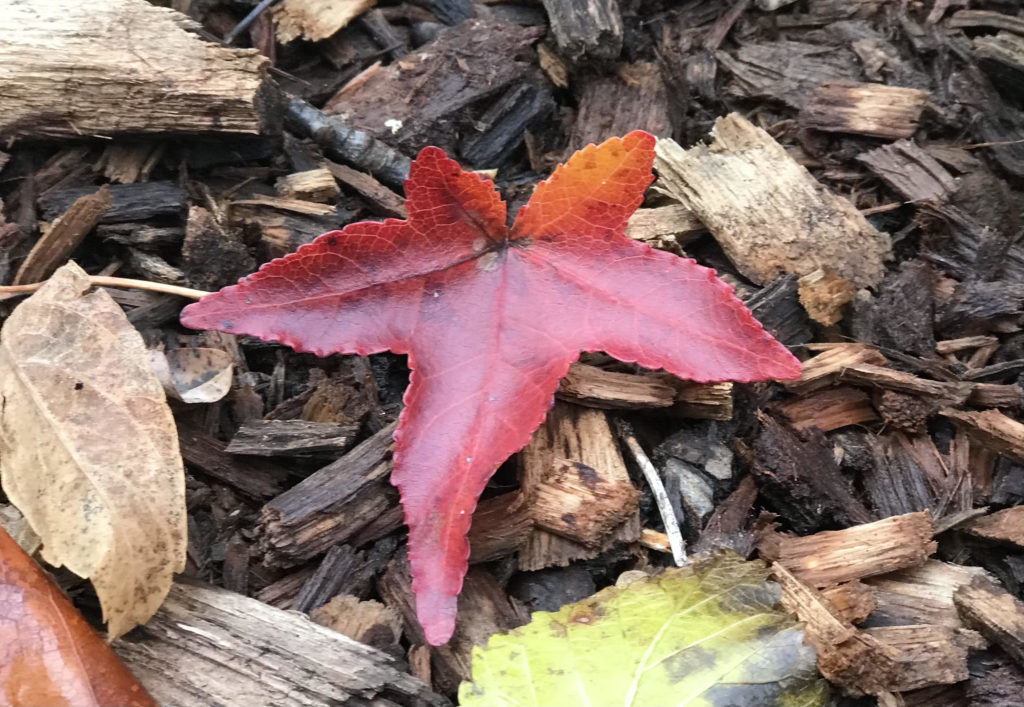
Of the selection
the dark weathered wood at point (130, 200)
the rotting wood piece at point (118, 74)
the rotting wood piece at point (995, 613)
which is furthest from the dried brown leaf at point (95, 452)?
the rotting wood piece at point (995, 613)

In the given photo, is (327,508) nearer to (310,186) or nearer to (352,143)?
(310,186)

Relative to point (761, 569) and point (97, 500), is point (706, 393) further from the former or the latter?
point (97, 500)

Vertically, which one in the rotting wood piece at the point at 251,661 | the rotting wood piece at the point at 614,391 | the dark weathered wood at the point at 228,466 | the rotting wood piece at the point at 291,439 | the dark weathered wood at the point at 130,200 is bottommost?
the rotting wood piece at the point at 251,661

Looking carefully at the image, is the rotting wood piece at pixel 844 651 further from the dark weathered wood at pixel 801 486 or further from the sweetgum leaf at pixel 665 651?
the dark weathered wood at pixel 801 486

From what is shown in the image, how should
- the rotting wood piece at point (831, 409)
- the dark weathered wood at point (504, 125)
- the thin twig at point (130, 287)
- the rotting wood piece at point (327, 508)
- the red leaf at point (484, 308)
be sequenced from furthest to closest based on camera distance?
the dark weathered wood at point (504, 125) < the rotting wood piece at point (831, 409) < the thin twig at point (130, 287) < the rotting wood piece at point (327, 508) < the red leaf at point (484, 308)

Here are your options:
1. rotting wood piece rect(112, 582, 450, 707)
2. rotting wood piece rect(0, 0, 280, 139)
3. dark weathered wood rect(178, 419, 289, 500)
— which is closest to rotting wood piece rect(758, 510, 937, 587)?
rotting wood piece rect(112, 582, 450, 707)

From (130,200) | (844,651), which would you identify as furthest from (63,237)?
(844,651)

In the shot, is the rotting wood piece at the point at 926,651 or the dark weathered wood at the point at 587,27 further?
the dark weathered wood at the point at 587,27
